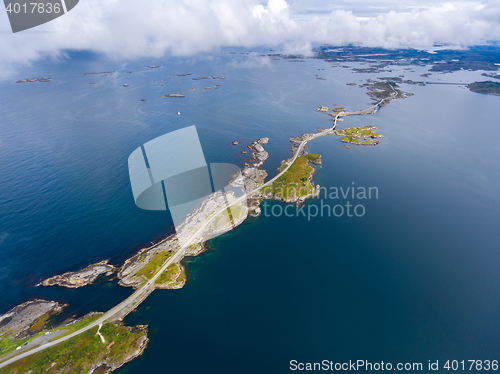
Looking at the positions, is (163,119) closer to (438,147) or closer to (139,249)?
(139,249)

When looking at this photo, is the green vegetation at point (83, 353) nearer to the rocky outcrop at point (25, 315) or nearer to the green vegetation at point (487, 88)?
the rocky outcrop at point (25, 315)

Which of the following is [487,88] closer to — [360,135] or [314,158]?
[360,135]

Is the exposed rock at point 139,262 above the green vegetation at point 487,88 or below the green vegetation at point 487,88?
below

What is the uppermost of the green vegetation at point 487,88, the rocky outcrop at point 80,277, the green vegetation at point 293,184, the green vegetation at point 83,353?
the green vegetation at point 487,88

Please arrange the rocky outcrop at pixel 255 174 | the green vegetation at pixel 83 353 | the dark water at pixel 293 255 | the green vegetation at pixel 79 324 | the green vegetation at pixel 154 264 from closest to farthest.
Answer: the green vegetation at pixel 83 353
the green vegetation at pixel 79 324
the dark water at pixel 293 255
the green vegetation at pixel 154 264
the rocky outcrop at pixel 255 174

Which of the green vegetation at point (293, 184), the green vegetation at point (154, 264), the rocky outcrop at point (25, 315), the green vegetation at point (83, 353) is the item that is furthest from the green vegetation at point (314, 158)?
the rocky outcrop at point (25, 315)

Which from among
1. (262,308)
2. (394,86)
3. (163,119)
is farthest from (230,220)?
(394,86)

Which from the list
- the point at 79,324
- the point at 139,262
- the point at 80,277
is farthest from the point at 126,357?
the point at 80,277

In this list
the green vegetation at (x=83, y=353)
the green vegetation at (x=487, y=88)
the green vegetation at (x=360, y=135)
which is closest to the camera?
the green vegetation at (x=83, y=353)

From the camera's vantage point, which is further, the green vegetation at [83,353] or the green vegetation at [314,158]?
the green vegetation at [314,158]
